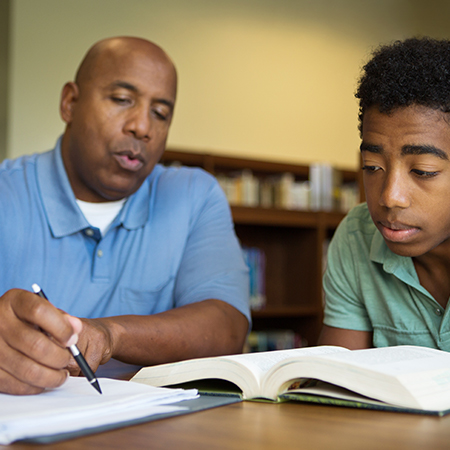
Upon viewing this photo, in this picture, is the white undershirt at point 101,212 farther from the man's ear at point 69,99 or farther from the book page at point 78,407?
the book page at point 78,407

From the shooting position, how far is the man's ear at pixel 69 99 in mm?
1581

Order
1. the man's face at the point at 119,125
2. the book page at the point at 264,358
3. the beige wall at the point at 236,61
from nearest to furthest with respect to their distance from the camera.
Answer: the book page at the point at 264,358, the man's face at the point at 119,125, the beige wall at the point at 236,61

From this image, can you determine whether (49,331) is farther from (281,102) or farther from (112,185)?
(281,102)

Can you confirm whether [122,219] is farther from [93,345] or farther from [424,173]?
[424,173]

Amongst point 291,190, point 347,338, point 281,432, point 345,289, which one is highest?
point 291,190

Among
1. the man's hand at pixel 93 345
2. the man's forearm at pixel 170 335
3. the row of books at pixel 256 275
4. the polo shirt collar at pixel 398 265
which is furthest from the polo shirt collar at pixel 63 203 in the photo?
the row of books at pixel 256 275

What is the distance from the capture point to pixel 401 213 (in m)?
0.96

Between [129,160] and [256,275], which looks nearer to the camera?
[129,160]

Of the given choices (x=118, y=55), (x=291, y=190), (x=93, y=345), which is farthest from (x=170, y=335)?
(x=291, y=190)

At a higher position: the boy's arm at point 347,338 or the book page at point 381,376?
the boy's arm at point 347,338

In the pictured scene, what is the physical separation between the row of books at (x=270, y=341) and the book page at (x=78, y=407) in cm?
264

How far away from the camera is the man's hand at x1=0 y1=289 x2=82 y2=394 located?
70 centimetres

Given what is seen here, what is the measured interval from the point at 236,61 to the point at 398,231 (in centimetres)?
301

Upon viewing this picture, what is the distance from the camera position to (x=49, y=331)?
0.70m
